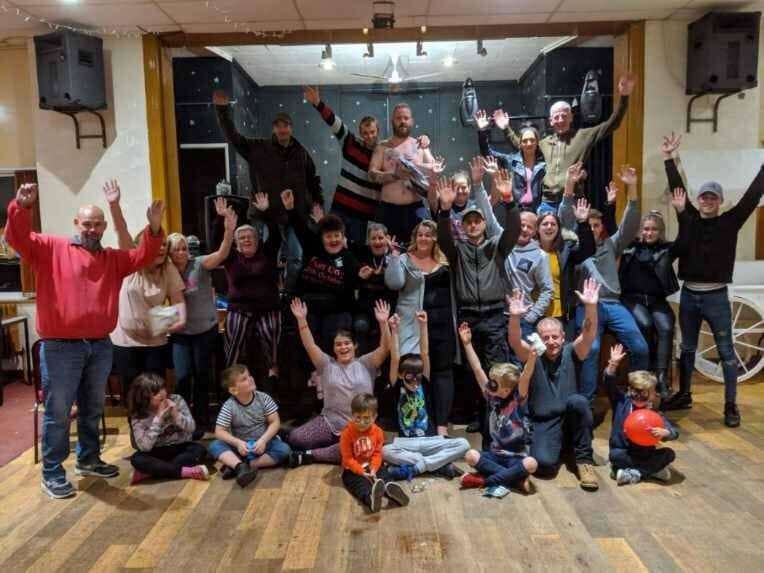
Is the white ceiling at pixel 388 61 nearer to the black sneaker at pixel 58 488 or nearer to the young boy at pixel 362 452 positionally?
the young boy at pixel 362 452

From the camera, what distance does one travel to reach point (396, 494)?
2.84 m

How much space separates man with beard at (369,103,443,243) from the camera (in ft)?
13.5

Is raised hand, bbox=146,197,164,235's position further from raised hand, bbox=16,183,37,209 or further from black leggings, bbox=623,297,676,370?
black leggings, bbox=623,297,676,370

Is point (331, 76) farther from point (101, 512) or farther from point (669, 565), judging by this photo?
point (669, 565)

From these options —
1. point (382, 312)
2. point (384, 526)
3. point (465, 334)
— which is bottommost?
point (384, 526)

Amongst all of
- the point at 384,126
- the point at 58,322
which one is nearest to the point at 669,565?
the point at 58,322

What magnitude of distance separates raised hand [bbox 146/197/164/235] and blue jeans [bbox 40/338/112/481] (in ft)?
2.01

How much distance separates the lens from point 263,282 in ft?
12.7

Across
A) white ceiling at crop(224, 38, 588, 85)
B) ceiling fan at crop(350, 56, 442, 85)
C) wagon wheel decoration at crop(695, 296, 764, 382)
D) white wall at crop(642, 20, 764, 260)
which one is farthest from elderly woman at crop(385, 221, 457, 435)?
ceiling fan at crop(350, 56, 442, 85)

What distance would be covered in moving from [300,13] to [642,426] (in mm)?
3263

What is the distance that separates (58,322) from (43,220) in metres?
2.02

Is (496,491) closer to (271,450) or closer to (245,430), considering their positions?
(271,450)

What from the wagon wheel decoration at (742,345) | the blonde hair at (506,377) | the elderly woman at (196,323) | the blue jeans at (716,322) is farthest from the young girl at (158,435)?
the wagon wheel decoration at (742,345)

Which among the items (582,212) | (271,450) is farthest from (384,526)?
(582,212)
